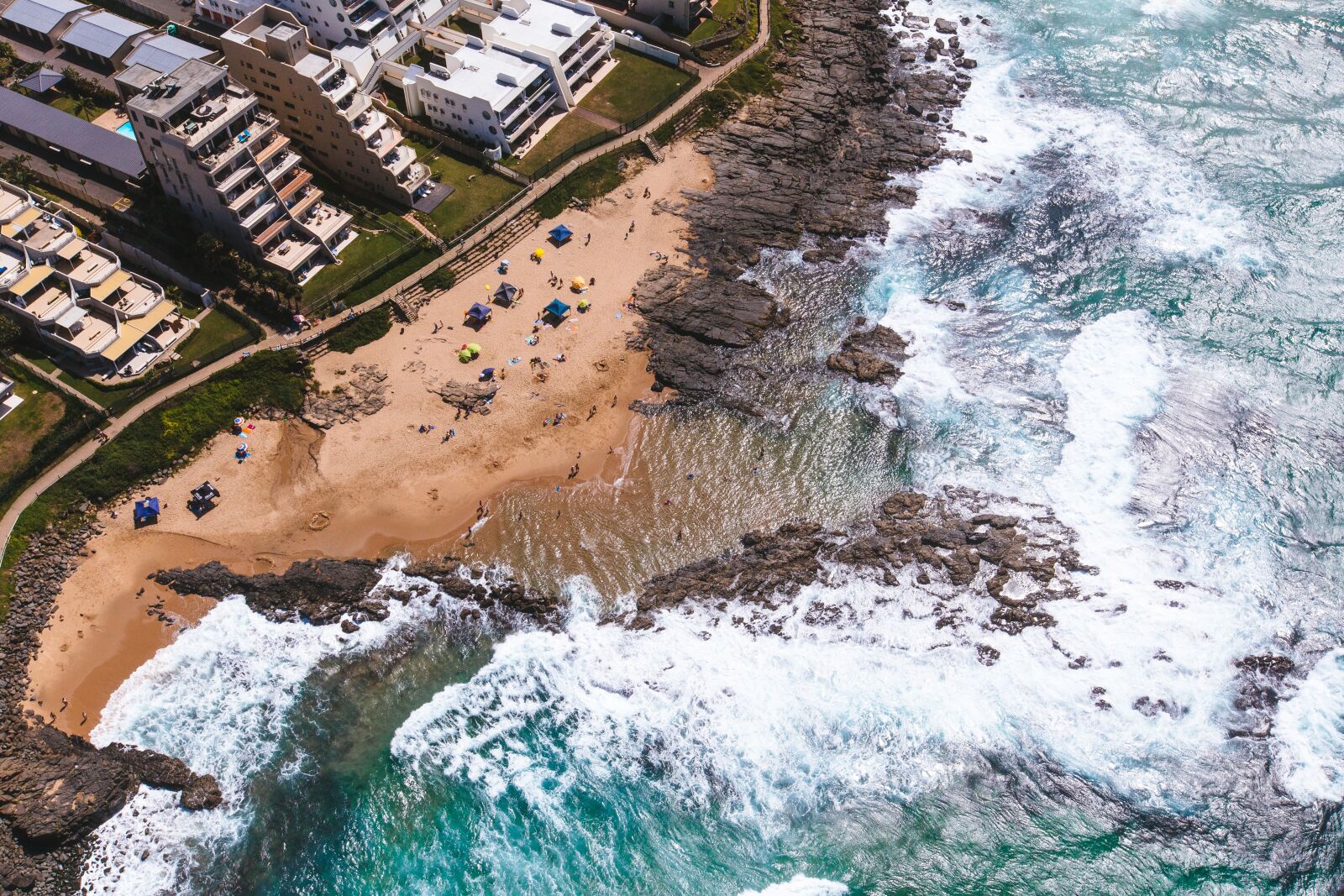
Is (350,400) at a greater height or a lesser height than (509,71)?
lesser

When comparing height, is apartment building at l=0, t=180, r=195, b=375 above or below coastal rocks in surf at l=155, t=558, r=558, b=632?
above

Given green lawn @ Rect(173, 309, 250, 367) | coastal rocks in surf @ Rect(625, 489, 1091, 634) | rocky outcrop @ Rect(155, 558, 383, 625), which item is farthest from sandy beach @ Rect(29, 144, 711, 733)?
coastal rocks in surf @ Rect(625, 489, 1091, 634)

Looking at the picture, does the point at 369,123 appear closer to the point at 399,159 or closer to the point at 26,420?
the point at 399,159

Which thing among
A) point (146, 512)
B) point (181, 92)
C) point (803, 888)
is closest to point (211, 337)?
point (146, 512)

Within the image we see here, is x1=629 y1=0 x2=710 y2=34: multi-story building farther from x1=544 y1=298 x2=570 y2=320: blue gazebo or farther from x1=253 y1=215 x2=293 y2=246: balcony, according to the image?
x1=253 y1=215 x2=293 y2=246: balcony

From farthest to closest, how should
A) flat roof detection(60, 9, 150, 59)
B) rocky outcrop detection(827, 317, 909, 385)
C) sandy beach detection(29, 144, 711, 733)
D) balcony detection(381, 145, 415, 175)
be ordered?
1. flat roof detection(60, 9, 150, 59)
2. balcony detection(381, 145, 415, 175)
3. rocky outcrop detection(827, 317, 909, 385)
4. sandy beach detection(29, 144, 711, 733)

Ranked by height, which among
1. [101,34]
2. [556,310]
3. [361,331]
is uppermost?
[101,34]

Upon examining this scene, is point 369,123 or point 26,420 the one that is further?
point 369,123
